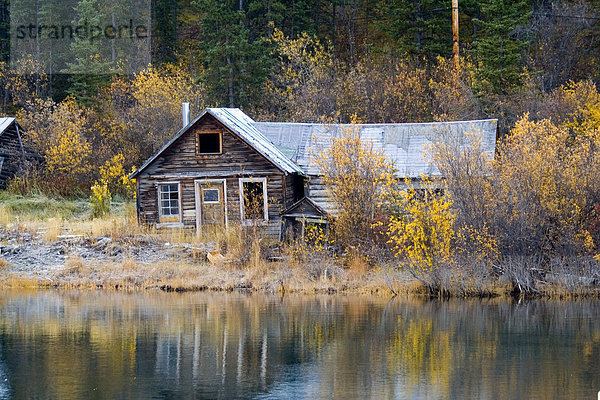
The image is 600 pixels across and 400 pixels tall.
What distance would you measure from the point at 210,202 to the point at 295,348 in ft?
52.6

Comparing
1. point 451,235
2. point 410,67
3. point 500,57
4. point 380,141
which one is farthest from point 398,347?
point 410,67

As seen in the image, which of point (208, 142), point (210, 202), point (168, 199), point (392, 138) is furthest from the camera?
point (392, 138)

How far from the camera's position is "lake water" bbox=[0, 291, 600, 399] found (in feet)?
52.8

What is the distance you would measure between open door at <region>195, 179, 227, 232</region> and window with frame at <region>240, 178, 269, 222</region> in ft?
2.49

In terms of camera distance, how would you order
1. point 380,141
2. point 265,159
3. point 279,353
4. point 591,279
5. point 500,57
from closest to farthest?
point 279,353 < point 591,279 < point 265,159 < point 380,141 < point 500,57

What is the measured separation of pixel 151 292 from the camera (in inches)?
1125

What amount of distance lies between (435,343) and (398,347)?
0.88 metres

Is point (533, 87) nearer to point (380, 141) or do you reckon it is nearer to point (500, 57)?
point (500, 57)

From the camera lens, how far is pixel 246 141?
113 feet

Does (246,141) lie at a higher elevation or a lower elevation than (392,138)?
lower

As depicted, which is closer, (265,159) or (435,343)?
(435,343)

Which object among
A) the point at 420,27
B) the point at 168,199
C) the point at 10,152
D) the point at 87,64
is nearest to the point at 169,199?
the point at 168,199

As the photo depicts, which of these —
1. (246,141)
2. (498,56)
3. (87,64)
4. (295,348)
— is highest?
(87,64)

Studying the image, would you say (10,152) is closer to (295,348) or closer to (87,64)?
(87,64)
